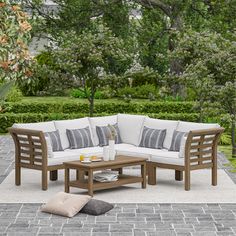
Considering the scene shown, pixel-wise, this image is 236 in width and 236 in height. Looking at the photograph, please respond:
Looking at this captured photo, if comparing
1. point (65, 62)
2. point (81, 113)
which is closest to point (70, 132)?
point (65, 62)

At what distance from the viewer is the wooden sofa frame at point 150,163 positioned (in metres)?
11.5

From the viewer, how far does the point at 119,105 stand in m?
20.6

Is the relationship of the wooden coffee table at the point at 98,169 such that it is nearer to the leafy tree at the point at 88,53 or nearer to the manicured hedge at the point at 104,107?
the leafy tree at the point at 88,53

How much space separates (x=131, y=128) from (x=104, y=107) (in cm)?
738

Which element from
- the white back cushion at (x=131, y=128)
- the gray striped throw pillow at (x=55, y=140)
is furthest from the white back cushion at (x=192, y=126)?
the gray striped throw pillow at (x=55, y=140)

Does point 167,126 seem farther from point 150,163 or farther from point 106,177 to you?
point 106,177

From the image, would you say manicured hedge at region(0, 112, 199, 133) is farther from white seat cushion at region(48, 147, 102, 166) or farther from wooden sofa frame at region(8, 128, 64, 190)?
wooden sofa frame at region(8, 128, 64, 190)

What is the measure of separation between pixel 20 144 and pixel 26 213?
90.2 inches

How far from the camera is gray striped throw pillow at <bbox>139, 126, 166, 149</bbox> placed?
12570 millimetres

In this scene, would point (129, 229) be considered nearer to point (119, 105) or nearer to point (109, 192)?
point (109, 192)

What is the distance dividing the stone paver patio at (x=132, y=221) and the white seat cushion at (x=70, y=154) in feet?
4.70

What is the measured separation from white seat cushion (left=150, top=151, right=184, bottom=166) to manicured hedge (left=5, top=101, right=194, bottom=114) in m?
8.42

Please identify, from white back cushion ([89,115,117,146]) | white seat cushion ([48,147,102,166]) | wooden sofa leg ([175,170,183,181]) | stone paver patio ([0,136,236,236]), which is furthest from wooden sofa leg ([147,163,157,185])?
stone paver patio ([0,136,236,236])

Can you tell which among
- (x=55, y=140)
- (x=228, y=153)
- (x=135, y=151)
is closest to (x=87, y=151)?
(x=55, y=140)
